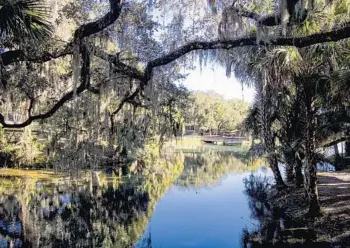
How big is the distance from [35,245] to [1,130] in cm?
1266

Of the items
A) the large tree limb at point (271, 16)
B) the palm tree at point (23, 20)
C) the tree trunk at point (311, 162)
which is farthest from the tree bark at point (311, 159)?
the palm tree at point (23, 20)

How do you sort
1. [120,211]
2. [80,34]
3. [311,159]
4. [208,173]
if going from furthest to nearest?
[208,173] < [120,211] < [311,159] < [80,34]

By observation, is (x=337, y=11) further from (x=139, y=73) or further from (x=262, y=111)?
(x=262, y=111)

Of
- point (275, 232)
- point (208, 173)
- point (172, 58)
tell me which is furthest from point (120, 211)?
point (208, 173)

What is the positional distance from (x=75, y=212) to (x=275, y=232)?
618cm

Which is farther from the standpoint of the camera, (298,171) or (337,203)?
(298,171)

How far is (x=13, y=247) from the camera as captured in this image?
8.52 metres

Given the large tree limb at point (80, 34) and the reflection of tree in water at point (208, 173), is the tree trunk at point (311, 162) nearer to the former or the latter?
the large tree limb at point (80, 34)

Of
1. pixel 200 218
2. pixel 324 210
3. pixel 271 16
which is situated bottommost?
pixel 200 218

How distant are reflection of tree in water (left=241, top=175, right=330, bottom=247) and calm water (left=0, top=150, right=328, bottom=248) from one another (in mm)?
99

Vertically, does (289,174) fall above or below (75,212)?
above

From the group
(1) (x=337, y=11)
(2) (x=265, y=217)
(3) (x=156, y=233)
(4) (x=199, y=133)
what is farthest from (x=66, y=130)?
(4) (x=199, y=133)

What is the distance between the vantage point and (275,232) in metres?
9.66

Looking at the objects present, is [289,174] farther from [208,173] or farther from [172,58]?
[172,58]
